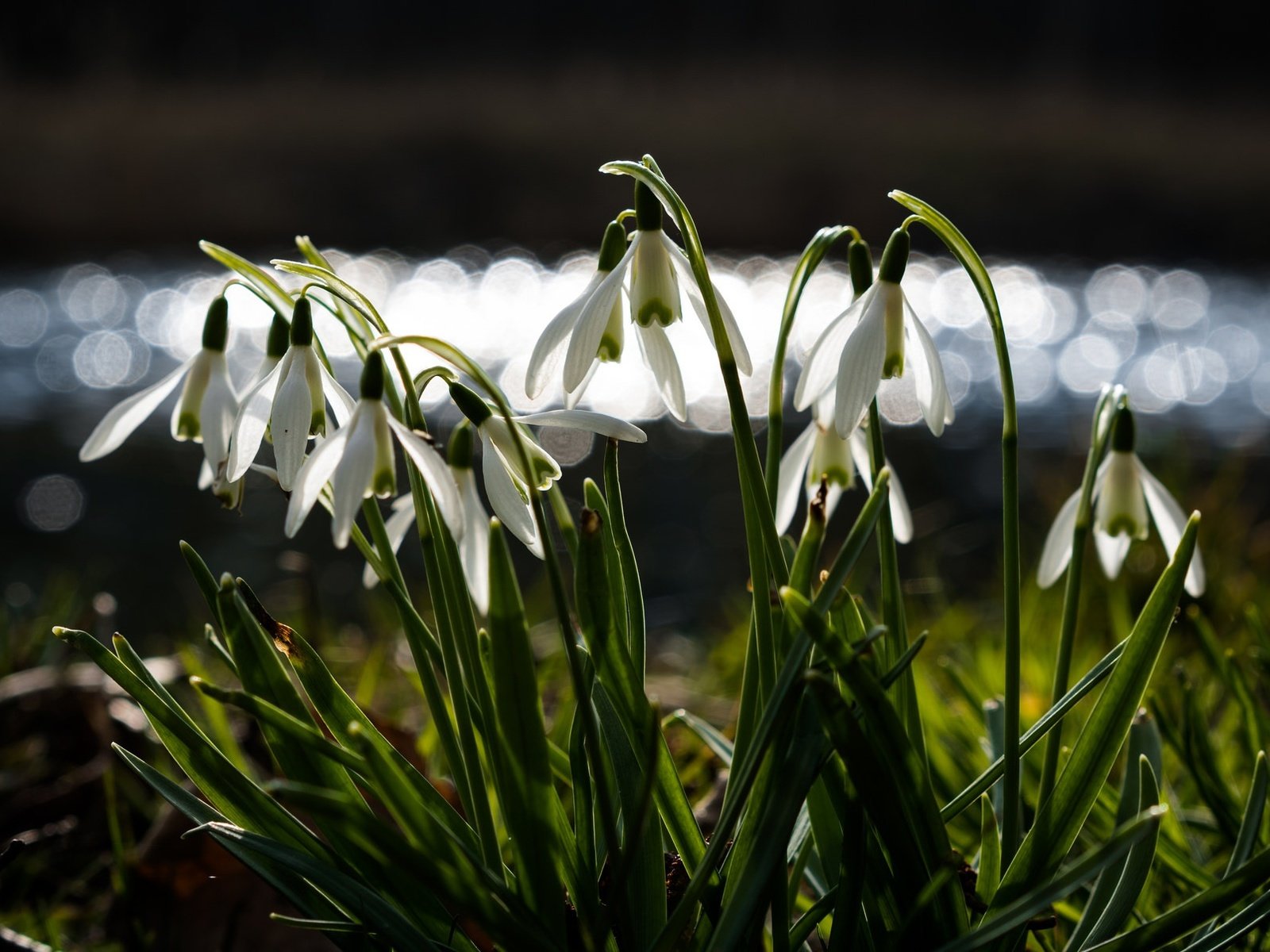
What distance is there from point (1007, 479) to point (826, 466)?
14cm

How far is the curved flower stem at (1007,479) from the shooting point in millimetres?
663

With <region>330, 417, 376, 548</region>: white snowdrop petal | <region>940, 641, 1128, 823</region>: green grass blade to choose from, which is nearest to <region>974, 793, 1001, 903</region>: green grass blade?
<region>940, 641, 1128, 823</region>: green grass blade

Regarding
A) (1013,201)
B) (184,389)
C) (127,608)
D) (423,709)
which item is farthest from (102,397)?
(1013,201)

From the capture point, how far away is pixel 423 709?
169 centimetres

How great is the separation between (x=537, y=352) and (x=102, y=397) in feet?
23.3

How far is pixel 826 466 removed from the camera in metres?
0.79

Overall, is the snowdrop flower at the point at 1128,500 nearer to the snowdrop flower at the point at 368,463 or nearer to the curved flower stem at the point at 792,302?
the curved flower stem at the point at 792,302

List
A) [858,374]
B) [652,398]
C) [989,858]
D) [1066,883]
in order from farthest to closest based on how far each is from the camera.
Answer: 1. [652,398]
2. [989,858]
3. [858,374]
4. [1066,883]

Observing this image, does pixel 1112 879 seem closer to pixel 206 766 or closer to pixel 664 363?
pixel 664 363

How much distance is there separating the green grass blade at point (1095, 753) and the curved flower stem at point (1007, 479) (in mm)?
28

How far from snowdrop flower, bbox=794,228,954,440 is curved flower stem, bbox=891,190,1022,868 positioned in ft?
0.08

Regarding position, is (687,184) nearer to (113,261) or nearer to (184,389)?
(113,261)

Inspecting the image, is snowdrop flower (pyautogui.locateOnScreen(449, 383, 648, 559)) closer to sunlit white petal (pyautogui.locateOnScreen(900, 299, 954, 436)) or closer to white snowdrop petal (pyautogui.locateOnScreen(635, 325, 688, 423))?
white snowdrop petal (pyautogui.locateOnScreen(635, 325, 688, 423))

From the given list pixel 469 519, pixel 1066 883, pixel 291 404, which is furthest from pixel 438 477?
pixel 1066 883
